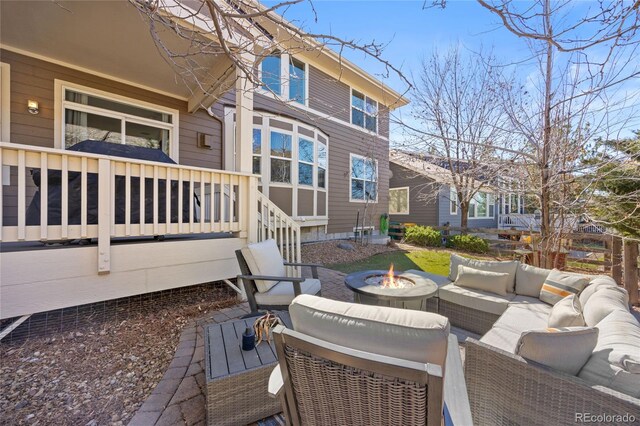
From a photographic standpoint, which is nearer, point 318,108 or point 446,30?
point 446,30

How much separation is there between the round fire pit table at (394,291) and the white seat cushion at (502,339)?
0.70m

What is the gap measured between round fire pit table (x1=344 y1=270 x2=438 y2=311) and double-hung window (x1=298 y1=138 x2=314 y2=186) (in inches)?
199

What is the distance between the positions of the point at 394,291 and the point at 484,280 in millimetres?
1289

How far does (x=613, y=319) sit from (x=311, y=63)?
9432 mm

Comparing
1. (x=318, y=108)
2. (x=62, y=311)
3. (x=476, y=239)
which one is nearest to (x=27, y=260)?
(x=62, y=311)

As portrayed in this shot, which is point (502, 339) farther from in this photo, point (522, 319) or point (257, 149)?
point (257, 149)

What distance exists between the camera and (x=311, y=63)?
9031mm

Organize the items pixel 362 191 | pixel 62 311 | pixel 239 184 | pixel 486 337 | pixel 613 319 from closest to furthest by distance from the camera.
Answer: pixel 613 319, pixel 486 337, pixel 62 311, pixel 239 184, pixel 362 191

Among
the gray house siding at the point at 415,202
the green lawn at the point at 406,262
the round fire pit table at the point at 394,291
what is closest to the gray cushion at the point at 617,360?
the round fire pit table at the point at 394,291

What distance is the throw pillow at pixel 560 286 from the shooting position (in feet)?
9.44

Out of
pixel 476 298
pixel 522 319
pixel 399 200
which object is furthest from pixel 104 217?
pixel 399 200

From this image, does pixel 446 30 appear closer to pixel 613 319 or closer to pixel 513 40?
pixel 513 40
